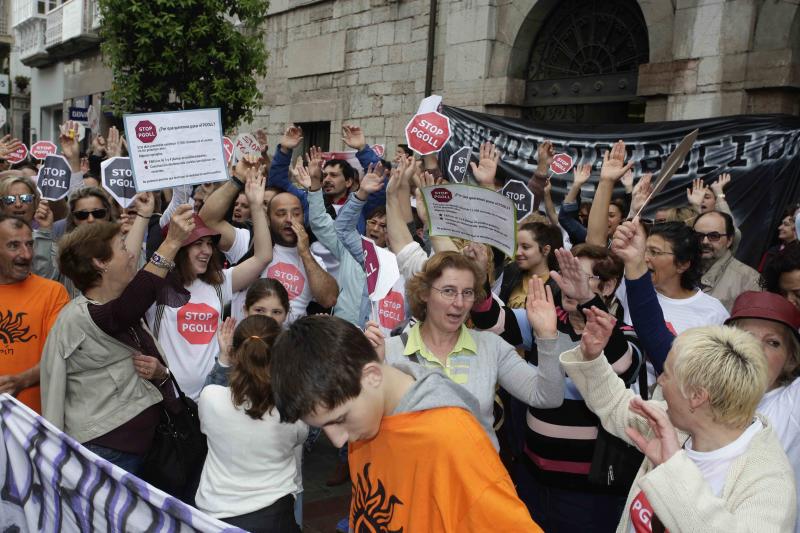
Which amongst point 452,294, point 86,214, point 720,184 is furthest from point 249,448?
point 720,184

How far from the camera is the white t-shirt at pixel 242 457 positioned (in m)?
2.68

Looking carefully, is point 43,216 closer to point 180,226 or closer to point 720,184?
point 180,226

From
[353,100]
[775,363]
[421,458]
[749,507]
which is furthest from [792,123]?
[353,100]

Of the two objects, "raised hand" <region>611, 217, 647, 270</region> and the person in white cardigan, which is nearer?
the person in white cardigan

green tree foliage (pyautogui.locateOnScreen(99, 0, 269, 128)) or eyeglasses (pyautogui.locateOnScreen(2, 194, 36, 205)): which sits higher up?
green tree foliage (pyautogui.locateOnScreen(99, 0, 269, 128))

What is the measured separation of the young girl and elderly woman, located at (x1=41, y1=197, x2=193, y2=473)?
1.46 feet

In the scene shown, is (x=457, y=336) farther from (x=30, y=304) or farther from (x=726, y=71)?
(x=726, y=71)

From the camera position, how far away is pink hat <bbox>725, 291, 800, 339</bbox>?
2.45 metres

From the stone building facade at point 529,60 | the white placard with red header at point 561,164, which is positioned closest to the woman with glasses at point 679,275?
the white placard with red header at point 561,164

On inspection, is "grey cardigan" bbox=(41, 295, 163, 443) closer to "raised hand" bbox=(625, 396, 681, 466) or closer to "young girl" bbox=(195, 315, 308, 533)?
"young girl" bbox=(195, 315, 308, 533)

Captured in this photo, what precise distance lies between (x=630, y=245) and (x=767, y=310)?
538 millimetres

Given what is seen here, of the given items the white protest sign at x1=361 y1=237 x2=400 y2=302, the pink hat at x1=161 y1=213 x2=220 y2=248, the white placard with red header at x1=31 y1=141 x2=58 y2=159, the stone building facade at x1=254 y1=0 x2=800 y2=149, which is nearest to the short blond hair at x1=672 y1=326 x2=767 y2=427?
the white protest sign at x1=361 y1=237 x2=400 y2=302

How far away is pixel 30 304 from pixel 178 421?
97 centimetres

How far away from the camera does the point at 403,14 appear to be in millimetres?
12617
